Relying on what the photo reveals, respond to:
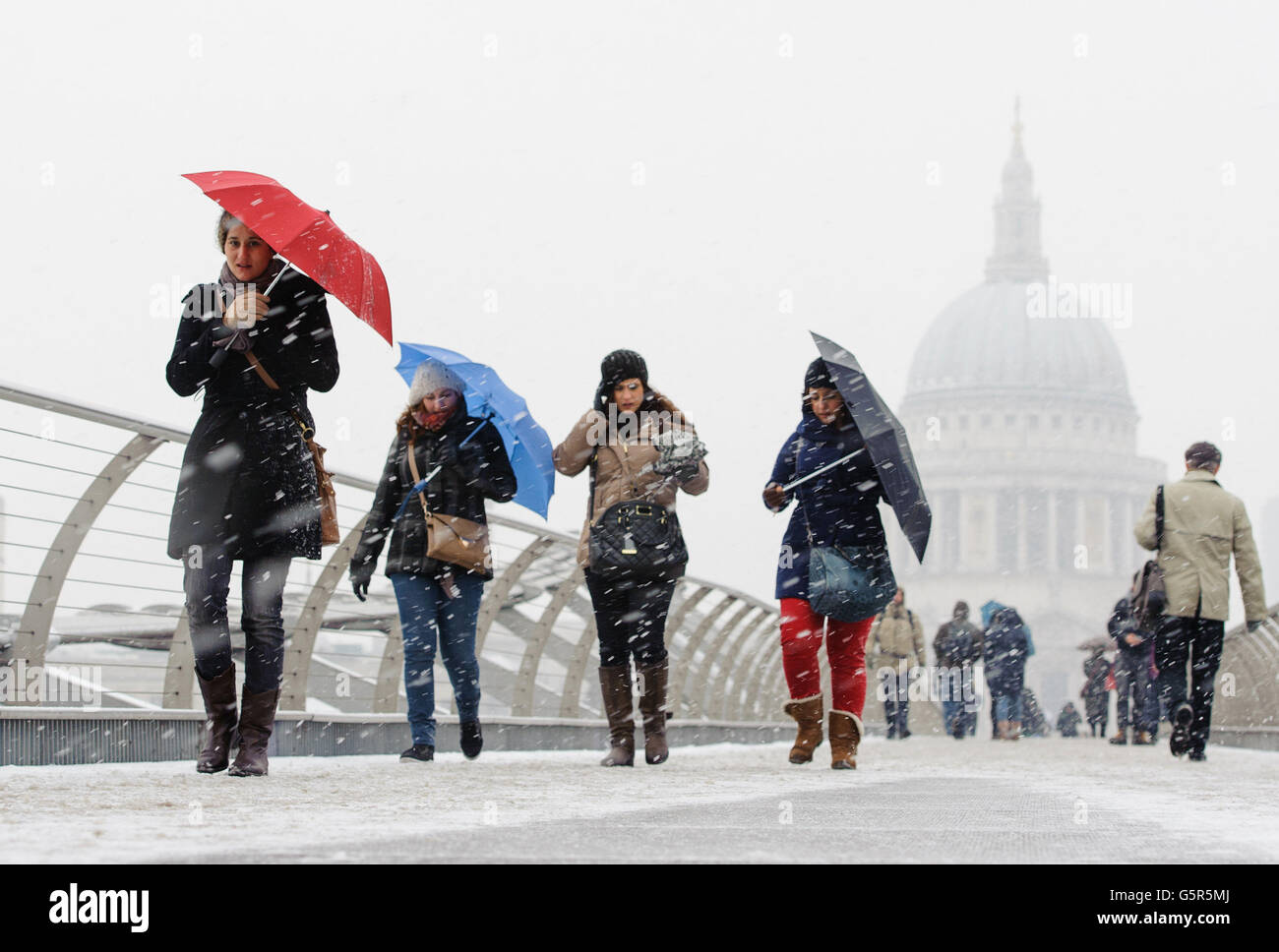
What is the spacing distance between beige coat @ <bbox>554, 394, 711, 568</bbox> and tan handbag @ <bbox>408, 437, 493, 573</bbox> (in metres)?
0.38

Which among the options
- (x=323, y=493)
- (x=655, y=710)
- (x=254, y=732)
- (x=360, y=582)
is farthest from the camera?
(x=655, y=710)

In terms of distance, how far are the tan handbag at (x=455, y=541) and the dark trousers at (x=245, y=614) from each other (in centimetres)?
147

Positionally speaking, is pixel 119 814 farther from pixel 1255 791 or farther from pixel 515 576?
pixel 515 576

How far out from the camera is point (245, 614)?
5.74 m

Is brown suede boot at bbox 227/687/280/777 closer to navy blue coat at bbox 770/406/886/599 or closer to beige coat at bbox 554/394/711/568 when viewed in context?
beige coat at bbox 554/394/711/568

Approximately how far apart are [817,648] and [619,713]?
0.82m

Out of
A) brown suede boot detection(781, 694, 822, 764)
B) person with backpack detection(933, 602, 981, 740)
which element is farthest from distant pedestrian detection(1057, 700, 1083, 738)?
brown suede boot detection(781, 694, 822, 764)

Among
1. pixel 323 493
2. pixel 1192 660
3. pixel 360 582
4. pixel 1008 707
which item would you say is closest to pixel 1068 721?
pixel 1008 707

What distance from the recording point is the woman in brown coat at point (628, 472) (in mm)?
7305

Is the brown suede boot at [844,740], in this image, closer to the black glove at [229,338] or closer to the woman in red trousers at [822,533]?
the woman in red trousers at [822,533]

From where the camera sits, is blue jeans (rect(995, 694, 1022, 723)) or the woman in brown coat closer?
the woman in brown coat

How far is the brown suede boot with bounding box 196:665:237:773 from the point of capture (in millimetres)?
5699

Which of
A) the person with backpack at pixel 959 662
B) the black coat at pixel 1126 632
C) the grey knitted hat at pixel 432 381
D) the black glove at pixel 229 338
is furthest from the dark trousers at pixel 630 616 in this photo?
the person with backpack at pixel 959 662

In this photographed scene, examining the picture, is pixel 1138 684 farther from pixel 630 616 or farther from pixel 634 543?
pixel 634 543
